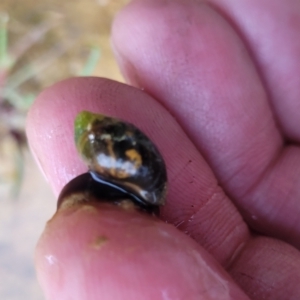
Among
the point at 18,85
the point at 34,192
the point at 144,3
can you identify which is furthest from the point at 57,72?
the point at 144,3

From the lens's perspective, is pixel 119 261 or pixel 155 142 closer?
pixel 119 261

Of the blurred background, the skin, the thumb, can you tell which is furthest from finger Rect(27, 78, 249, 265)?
the blurred background

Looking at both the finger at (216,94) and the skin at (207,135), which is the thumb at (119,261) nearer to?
the skin at (207,135)

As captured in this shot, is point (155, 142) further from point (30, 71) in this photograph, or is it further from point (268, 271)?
point (30, 71)

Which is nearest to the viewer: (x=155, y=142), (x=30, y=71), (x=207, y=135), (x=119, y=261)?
(x=119, y=261)

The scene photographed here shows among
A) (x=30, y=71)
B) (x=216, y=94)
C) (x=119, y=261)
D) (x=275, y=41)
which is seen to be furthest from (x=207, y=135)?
(x=30, y=71)

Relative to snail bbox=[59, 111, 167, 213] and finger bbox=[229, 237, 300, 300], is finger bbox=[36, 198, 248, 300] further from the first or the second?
finger bbox=[229, 237, 300, 300]

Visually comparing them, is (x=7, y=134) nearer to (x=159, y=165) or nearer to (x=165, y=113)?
(x=165, y=113)

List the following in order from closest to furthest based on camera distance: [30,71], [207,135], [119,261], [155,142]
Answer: [119,261] → [155,142] → [207,135] → [30,71]
